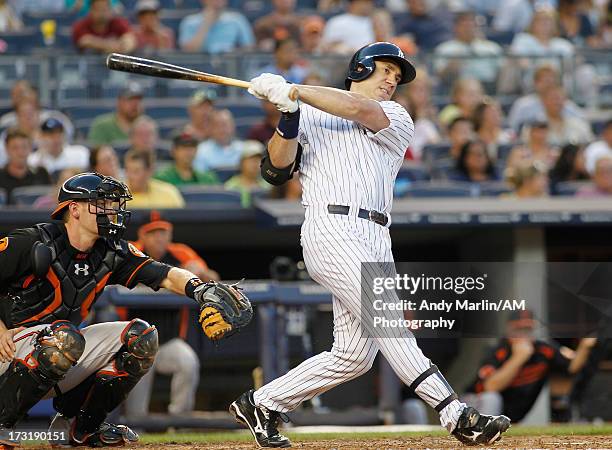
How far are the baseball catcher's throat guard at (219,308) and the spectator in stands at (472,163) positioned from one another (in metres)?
4.87

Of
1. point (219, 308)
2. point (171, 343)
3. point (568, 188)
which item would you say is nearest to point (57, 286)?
point (219, 308)

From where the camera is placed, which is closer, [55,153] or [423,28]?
[55,153]

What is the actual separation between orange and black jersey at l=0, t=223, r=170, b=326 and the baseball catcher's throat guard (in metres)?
0.26

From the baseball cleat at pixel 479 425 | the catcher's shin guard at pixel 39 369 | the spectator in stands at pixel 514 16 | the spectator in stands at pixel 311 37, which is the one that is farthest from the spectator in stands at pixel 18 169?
the spectator in stands at pixel 514 16

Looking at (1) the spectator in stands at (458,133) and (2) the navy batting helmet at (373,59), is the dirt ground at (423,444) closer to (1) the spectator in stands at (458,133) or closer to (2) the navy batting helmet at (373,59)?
(2) the navy batting helmet at (373,59)

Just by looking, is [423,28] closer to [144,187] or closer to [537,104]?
[537,104]

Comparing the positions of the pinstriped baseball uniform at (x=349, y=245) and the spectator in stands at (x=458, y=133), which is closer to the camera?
the pinstriped baseball uniform at (x=349, y=245)

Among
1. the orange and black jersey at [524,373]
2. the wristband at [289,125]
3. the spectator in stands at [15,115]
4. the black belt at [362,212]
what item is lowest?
the orange and black jersey at [524,373]

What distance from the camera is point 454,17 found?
12.5 m

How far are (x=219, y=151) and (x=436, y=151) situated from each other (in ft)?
6.02

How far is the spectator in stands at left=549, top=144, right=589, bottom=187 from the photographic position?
9.95 m

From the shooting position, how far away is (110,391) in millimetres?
5336

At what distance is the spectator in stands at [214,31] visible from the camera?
11438mm

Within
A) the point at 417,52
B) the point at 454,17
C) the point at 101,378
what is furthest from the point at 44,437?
the point at 454,17
